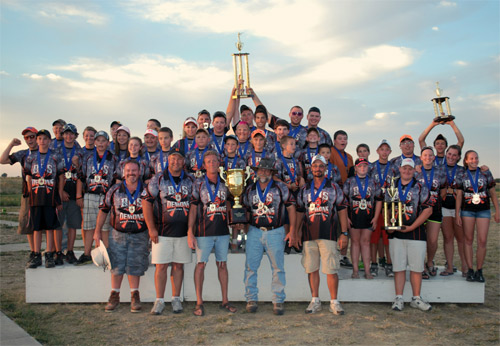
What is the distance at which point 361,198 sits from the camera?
6773mm

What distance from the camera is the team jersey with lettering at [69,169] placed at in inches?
280

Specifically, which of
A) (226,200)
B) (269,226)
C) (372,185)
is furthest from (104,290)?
(372,185)

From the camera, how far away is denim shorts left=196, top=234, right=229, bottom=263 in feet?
20.1

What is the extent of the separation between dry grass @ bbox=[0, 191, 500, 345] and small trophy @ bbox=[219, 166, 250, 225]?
5.07 feet

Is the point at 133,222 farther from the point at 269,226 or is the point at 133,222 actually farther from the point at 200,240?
the point at 269,226

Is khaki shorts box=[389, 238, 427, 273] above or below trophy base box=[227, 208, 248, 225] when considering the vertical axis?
below

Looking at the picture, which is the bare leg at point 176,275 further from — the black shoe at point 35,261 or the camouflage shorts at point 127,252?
the black shoe at point 35,261

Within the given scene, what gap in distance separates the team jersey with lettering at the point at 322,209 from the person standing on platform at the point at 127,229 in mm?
2571

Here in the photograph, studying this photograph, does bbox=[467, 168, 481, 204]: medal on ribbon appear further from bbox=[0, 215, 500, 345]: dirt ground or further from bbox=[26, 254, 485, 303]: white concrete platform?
bbox=[0, 215, 500, 345]: dirt ground

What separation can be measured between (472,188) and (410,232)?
1.69 m

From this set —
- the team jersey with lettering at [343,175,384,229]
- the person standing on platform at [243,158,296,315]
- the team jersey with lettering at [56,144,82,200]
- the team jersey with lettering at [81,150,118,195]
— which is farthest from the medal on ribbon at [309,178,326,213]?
the team jersey with lettering at [56,144,82,200]

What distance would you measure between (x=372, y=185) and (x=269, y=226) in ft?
6.64

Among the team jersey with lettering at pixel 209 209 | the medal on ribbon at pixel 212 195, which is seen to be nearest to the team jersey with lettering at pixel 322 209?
the team jersey with lettering at pixel 209 209

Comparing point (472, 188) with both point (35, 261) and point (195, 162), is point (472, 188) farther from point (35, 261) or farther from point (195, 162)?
point (35, 261)
